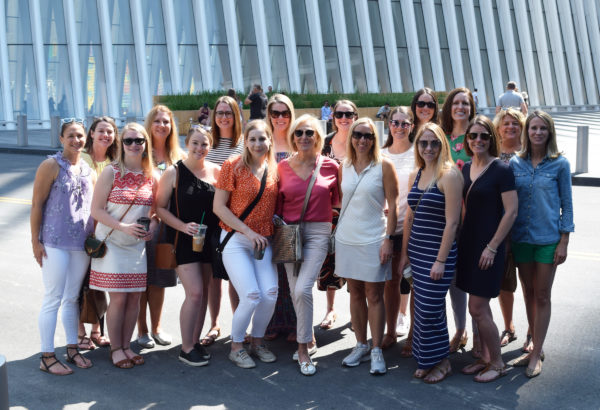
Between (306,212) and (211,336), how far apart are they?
1.50 meters

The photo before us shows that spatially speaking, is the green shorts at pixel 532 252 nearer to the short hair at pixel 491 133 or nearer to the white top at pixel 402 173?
the short hair at pixel 491 133

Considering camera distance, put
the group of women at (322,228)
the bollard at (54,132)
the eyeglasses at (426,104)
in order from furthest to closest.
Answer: the bollard at (54,132) < the eyeglasses at (426,104) < the group of women at (322,228)

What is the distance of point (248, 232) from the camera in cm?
565

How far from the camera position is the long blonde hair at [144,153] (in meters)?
5.78

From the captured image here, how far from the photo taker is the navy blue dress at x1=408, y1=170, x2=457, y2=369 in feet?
17.5

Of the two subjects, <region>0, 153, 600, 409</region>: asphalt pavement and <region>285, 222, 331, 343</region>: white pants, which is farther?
<region>285, 222, 331, 343</region>: white pants

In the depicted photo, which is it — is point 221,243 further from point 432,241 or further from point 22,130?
point 22,130

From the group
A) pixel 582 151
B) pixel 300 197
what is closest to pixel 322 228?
pixel 300 197

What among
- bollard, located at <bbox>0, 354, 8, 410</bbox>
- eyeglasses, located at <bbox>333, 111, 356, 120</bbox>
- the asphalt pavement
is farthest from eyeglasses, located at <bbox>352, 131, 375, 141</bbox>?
bollard, located at <bbox>0, 354, 8, 410</bbox>

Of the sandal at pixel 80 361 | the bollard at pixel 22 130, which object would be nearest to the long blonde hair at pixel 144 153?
the sandal at pixel 80 361

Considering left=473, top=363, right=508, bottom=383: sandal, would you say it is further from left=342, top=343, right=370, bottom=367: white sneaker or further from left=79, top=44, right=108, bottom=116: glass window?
left=79, top=44, right=108, bottom=116: glass window

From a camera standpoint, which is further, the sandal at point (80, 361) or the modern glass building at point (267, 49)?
the modern glass building at point (267, 49)

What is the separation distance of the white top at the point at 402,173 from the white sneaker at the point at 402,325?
1145 mm

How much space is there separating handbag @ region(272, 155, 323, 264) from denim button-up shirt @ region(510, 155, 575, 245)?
1.67m
